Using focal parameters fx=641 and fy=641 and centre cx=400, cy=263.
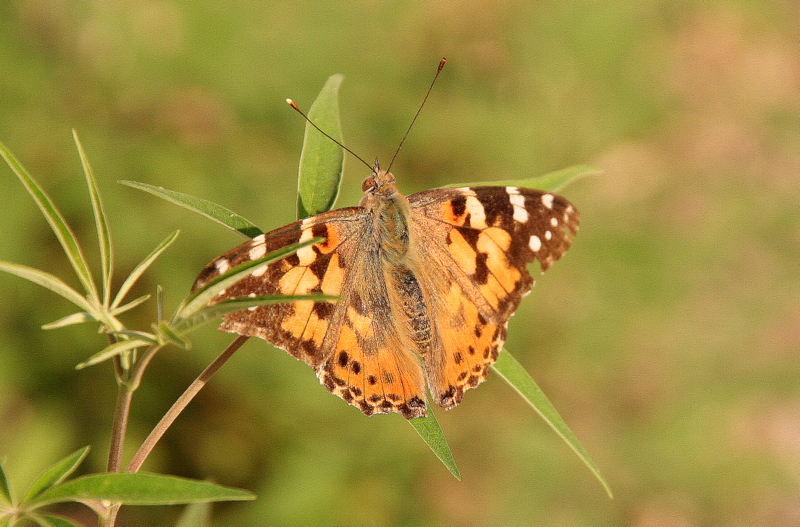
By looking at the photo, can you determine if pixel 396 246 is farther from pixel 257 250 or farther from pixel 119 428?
pixel 119 428

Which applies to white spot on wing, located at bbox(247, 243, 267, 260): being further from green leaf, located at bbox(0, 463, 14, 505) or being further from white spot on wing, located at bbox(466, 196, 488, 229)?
white spot on wing, located at bbox(466, 196, 488, 229)

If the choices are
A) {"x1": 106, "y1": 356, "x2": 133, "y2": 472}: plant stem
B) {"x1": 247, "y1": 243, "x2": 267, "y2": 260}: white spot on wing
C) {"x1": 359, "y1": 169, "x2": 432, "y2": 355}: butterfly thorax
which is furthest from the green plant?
{"x1": 359, "y1": 169, "x2": 432, "y2": 355}: butterfly thorax

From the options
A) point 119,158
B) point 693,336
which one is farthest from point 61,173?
point 693,336

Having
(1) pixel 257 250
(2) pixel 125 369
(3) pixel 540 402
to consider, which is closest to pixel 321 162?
(1) pixel 257 250

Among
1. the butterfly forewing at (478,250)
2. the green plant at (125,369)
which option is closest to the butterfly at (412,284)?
the butterfly forewing at (478,250)

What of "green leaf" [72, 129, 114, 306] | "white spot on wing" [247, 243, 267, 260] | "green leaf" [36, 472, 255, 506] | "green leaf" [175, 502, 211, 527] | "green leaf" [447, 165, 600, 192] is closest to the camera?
"green leaf" [36, 472, 255, 506]

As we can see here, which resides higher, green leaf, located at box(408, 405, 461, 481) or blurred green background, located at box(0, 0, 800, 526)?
blurred green background, located at box(0, 0, 800, 526)

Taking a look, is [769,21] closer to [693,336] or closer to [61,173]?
[693,336]
